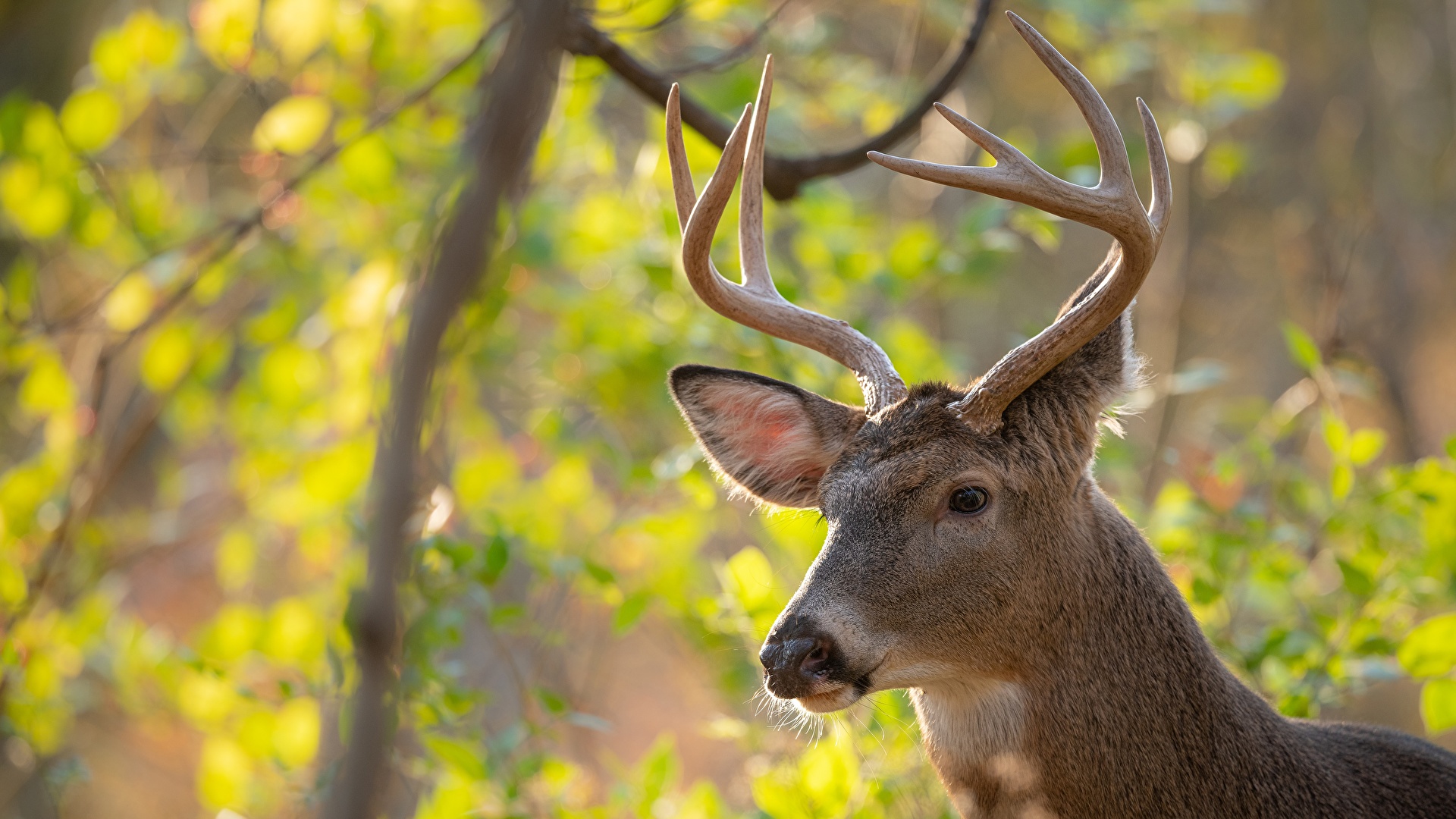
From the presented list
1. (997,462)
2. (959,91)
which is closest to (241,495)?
(959,91)

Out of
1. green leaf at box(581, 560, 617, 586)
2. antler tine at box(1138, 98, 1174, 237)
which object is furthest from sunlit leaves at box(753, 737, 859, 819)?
antler tine at box(1138, 98, 1174, 237)

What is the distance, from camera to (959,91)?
698 cm

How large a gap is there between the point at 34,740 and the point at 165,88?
331 centimetres

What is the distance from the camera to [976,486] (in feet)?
9.61

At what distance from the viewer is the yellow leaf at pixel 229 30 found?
5242 millimetres

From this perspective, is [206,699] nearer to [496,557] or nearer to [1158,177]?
[496,557]

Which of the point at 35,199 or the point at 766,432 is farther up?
the point at 766,432

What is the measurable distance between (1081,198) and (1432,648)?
172 cm

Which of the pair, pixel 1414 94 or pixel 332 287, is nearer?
pixel 332 287

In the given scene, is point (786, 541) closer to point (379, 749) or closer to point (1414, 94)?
point (379, 749)

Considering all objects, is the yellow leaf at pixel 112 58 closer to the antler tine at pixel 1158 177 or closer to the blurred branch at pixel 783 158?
Result: the blurred branch at pixel 783 158

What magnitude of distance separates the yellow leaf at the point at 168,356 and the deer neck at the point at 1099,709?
4.35 metres

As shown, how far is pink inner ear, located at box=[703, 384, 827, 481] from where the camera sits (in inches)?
133

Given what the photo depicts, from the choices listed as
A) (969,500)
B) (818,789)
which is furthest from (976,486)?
(818,789)
